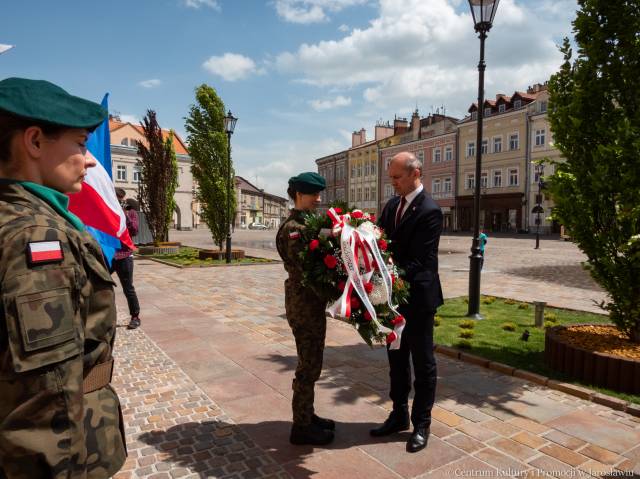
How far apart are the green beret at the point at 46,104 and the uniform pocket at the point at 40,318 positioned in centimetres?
49

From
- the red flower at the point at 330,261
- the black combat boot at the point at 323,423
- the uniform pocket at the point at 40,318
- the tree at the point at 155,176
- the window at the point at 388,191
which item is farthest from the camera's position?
the window at the point at 388,191

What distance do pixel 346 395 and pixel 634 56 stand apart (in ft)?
16.2

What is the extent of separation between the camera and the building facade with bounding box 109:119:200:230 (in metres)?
56.3

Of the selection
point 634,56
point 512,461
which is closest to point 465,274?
point 634,56

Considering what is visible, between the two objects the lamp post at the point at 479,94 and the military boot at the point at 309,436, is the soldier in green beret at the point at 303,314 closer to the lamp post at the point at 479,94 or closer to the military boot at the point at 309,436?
the military boot at the point at 309,436

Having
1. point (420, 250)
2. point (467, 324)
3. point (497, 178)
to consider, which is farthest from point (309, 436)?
point (497, 178)

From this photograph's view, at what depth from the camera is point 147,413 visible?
4.18 meters

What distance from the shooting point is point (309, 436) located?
3.57 m

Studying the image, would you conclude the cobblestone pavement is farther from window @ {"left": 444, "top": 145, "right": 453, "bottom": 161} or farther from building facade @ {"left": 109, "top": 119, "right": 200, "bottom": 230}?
building facade @ {"left": 109, "top": 119, "right": 200, "bottom": 230}

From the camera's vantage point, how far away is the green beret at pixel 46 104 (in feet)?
4.54

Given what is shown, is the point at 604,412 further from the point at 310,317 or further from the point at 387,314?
the point at 310,317

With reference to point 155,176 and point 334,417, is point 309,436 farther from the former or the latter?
point 155,176

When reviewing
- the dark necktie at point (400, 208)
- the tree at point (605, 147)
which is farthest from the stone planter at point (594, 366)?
the dark necktie at point (400, 208)

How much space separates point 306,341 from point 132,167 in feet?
195
